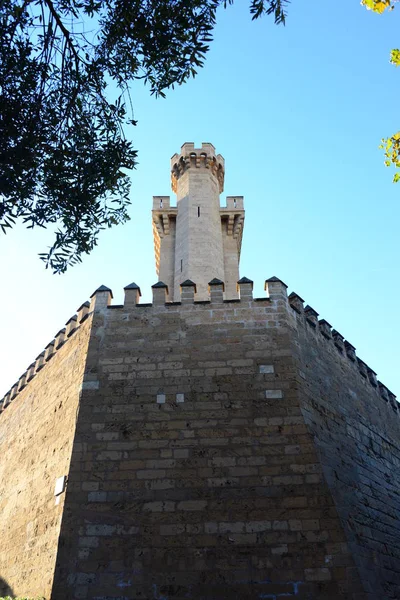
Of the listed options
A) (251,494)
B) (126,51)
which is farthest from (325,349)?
(126,51)

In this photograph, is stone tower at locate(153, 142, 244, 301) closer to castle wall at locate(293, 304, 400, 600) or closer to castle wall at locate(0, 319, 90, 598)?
castle wall at locate(293, 304, 400, 600)

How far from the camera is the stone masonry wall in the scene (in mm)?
7395

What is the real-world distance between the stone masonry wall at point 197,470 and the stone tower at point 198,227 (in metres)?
6.58

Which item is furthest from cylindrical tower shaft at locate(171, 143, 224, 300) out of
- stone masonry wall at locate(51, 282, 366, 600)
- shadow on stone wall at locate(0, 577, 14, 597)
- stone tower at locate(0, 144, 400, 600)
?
shadow on stone wall at locate(0, 577, 14, 597)

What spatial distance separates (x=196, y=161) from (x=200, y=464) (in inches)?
546

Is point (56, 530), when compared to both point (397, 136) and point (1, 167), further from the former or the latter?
point (397, 136)

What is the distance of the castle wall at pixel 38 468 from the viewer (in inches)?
326

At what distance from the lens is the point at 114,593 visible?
731 centimetres

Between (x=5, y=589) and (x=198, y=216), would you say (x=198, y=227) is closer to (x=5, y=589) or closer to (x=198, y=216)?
(x=198, y=216)

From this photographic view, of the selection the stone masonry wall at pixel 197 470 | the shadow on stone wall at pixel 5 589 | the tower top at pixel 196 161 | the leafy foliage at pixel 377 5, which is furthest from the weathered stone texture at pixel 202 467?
the tower top at pixel 196 161

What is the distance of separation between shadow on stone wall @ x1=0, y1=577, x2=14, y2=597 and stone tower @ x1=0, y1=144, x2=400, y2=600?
33 millimetres

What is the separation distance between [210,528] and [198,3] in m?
7.12

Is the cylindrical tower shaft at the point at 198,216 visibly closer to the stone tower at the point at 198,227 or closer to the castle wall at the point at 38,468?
the stone tower at the point at 198,227

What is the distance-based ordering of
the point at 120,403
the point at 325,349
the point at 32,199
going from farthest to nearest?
the point at 325,349
the point at 120,403
the point at 32,199
